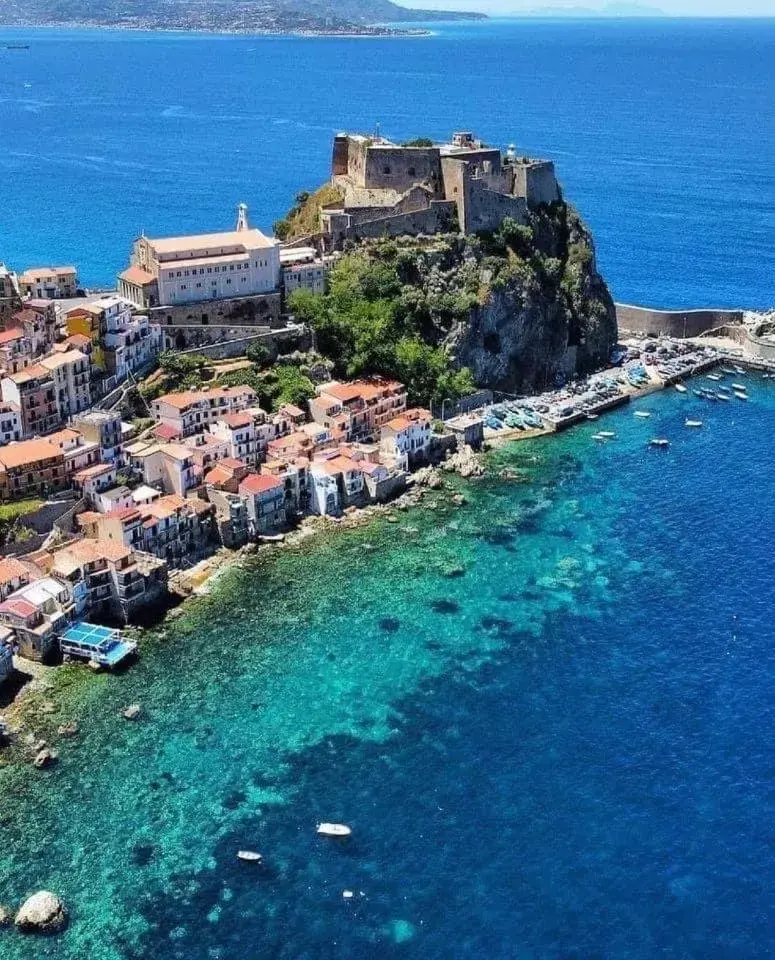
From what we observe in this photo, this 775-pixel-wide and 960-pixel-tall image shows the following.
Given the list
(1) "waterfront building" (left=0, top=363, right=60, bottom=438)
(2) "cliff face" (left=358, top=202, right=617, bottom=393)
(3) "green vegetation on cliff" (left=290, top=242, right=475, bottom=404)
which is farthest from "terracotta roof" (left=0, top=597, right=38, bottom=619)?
Answer: (2) "cliff face" (left=358, top=202, right=617, bottom=393)

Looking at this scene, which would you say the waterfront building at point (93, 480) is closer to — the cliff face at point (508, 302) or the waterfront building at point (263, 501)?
the waterfront building at point (263, 501)

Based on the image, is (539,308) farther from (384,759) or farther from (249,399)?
(384,759)

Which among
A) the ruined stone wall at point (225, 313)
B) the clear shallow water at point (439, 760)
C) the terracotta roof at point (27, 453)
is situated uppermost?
the ruined stone wall at point (225, 313)

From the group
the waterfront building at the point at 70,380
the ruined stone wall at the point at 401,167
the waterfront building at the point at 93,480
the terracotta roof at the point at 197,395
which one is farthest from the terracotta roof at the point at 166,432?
the ruined stone wall at the point at 401,167

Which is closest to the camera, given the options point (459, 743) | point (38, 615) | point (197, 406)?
point (459, 743)

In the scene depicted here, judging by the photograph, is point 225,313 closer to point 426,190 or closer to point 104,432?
point 104,432

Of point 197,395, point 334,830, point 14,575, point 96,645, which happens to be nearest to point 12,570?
point 14,575

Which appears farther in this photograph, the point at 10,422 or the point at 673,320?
the point at 673,320
